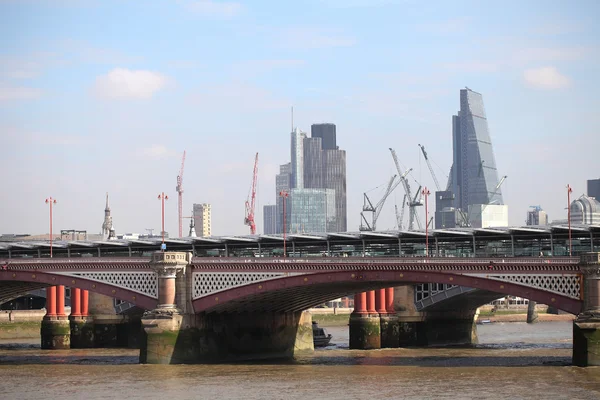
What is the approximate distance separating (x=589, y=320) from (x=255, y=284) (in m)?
22.6

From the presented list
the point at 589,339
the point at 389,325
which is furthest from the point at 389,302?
the point at 589,339

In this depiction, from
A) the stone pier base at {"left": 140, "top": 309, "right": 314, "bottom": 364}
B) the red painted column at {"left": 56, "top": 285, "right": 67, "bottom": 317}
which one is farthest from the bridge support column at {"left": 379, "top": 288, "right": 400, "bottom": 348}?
the red painted column at {"left": 56, "top": 285, "right": 67, "bottom": 317}

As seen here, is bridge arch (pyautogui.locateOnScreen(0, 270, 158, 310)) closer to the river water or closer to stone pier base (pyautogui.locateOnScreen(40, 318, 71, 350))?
the river water

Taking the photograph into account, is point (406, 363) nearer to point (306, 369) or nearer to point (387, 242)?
point (306, 369)

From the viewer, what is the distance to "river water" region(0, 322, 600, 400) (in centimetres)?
6969

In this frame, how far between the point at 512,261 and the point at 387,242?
22922 mm

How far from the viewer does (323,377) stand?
78.9m

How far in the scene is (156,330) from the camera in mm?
86812

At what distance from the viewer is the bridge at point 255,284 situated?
79812mm

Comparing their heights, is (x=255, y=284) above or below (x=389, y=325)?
above

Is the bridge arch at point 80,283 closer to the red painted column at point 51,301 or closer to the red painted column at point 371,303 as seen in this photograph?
the red painted column at point 51,301

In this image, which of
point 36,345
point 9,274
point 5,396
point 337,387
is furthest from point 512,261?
point 36,345

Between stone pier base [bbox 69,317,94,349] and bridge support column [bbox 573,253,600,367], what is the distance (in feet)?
161

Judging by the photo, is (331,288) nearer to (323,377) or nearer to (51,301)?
(323,377)
